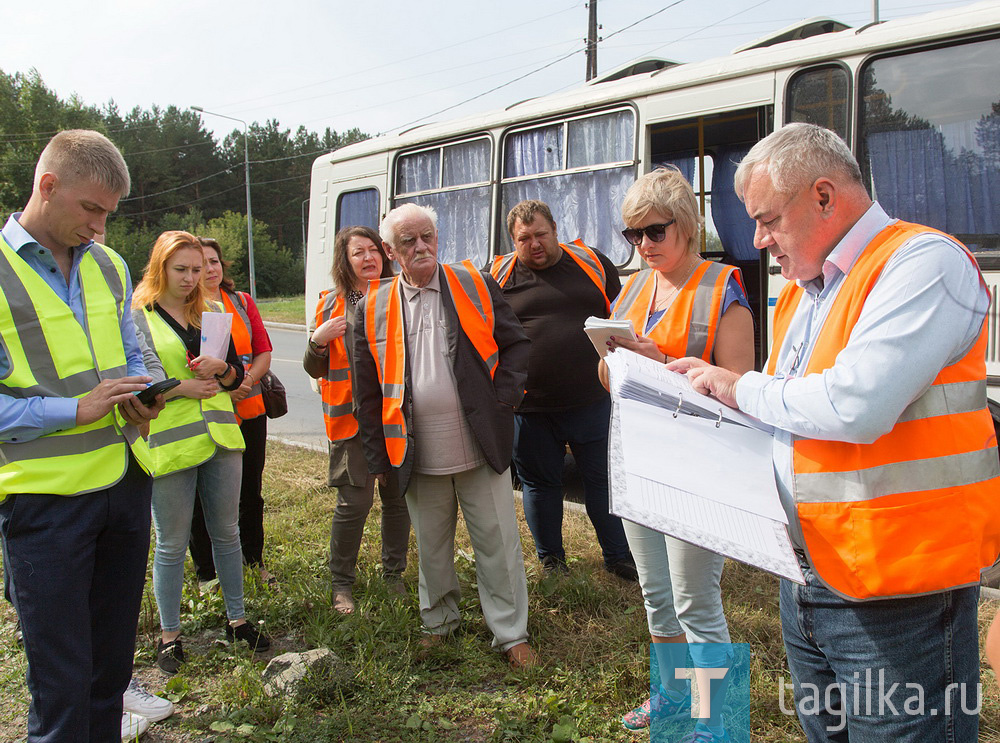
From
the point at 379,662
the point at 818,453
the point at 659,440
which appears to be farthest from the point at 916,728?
the point at 379,662

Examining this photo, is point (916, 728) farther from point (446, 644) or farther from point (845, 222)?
point (446, 644)

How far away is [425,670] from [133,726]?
1.18 metres

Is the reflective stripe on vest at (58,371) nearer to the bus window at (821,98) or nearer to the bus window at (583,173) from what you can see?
the bus window at (583,173)

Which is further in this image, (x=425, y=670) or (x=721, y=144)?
(x=721, y=144)

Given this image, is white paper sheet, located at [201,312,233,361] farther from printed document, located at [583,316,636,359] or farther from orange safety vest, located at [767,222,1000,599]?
orange safety vest, located at [767,222,1000,599]

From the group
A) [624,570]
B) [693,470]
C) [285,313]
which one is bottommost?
[624,570]

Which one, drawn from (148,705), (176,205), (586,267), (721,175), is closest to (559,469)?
(586,267)

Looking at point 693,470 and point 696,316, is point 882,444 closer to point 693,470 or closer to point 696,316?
point 693,470

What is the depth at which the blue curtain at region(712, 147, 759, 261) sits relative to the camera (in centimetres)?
632

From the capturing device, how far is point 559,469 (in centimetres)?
430

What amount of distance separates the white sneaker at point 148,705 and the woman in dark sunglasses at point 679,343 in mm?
1865

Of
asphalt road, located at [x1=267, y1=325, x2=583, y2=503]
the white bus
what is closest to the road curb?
asphalt road, located at [x1=267, y1=325, x2=583, y2=503]

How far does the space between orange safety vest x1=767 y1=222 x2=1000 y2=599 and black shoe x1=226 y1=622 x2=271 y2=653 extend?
2907 millimetres

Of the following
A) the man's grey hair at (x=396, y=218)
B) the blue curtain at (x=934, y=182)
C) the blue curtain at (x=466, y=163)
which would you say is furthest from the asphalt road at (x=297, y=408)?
the blue curtain at (x=934, y=182)
